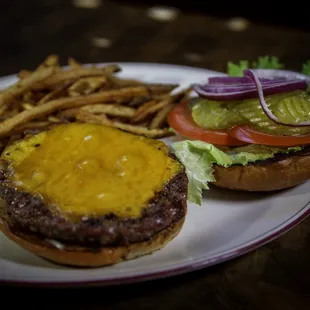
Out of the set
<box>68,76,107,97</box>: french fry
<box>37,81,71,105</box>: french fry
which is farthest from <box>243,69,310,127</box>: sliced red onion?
<box>37,81,71,105</box>: french fry

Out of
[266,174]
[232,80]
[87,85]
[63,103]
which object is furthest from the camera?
[87,85]

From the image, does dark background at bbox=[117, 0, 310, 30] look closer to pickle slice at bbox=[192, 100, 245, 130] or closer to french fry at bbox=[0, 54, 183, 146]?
french fry at bbox=[0, 54, 183, 146]

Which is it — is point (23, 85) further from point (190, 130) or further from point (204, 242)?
point (204, 242)

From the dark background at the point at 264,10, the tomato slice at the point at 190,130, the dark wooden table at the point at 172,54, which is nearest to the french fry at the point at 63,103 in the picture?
the tomato slice at the point at 190,130

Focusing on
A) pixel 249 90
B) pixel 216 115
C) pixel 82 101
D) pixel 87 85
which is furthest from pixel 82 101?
pixel 249 90

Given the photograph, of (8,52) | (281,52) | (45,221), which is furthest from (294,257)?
(8,52)

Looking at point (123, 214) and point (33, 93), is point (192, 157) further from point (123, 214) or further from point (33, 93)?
point (33, 93)

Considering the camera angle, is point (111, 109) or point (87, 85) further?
point (87, 85)
